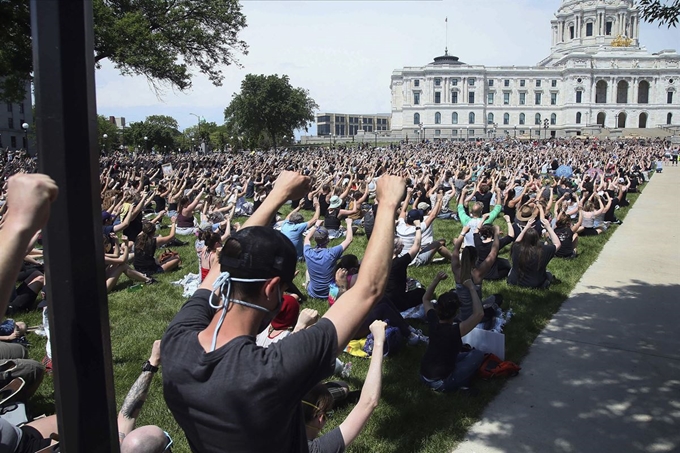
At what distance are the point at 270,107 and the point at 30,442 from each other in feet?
253

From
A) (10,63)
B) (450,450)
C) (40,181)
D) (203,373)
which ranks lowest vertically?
(450,450)

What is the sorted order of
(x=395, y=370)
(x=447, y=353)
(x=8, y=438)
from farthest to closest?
(x=395, y=370), (x=447, y=353), (x=8, y=438)

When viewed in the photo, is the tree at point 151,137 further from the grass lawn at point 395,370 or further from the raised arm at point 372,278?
the raised arm at point 372,278

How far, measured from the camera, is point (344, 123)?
175 metres

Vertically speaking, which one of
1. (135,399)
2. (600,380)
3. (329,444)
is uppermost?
(135,399)

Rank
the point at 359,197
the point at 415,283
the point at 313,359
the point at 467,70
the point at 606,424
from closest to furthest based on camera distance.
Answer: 1. the point at 313,359
2. the point at 606,424
3. the point at 415,283
4. the point at 359,197
5. the point at 467,70

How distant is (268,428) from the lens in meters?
1.72

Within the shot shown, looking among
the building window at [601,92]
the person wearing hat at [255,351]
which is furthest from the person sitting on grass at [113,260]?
the building window at [601,92]

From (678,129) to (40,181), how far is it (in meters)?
102

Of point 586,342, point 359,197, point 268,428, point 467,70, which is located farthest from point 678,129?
point 268,428

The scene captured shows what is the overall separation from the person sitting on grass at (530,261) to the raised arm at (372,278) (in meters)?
6.47

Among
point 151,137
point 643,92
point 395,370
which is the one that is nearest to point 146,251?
point 395,370

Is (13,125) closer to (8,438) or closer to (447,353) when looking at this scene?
(447,353)

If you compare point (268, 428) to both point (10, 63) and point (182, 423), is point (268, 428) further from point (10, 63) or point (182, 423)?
point (10, 63)
